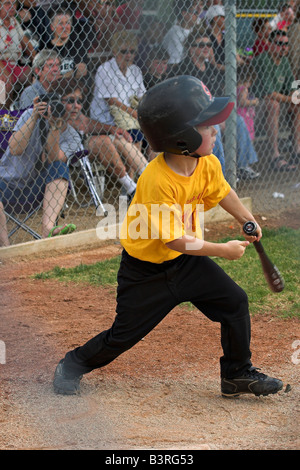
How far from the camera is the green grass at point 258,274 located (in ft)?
14.0

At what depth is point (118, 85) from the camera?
6230mm

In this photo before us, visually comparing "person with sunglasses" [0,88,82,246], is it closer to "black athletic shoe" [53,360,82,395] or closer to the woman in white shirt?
the woman in white shirt

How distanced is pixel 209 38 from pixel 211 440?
5.03 meters

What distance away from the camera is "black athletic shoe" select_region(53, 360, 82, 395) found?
10.0ft

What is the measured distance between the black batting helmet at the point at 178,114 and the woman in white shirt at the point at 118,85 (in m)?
3.59

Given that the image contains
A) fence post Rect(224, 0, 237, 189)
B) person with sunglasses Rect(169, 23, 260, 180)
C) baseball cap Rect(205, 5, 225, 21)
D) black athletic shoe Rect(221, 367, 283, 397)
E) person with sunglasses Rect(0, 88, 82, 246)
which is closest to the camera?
black athletic shoe Rect(221, 367, 283, 397)

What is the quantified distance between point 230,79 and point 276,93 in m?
1.75

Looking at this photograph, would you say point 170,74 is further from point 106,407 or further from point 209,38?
point 106,407

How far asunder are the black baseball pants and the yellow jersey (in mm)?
71

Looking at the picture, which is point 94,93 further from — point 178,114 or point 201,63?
point 178,114

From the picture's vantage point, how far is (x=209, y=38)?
22.0 ft

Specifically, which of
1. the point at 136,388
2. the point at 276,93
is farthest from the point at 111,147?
the point at 136,388

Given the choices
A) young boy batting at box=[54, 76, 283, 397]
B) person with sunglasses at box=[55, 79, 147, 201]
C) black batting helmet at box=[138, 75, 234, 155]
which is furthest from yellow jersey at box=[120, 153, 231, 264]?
person with sunglasses at box=[55, 79, 147, 201]
